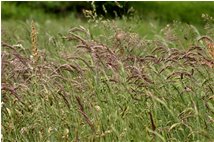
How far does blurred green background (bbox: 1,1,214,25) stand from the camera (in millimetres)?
11758

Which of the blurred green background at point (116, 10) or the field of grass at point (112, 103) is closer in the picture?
the field of grass at point (112, 103)

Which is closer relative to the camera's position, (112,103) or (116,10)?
(112,103)

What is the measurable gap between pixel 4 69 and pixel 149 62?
106 cm

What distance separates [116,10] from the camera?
1281cm

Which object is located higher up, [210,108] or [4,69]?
[4,69]

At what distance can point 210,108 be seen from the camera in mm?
3059

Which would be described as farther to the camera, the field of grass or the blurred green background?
the blurred green background

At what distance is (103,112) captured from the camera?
342 centimetres

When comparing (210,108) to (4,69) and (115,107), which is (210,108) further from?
(4,69)

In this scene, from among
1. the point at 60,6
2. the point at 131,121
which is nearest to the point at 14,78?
the point at 131,121

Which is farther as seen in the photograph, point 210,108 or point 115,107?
point 115,107

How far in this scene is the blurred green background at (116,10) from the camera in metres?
11.8

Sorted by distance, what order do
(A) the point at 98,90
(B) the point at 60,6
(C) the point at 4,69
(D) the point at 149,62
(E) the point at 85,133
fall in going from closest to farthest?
(E) the point at 85,133, (A) the point at 98,90, (D) the point at 149,62, (C) the point at 4,69, (B) the point at 60,6

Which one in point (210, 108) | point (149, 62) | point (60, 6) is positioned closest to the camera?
point (210, 108)
